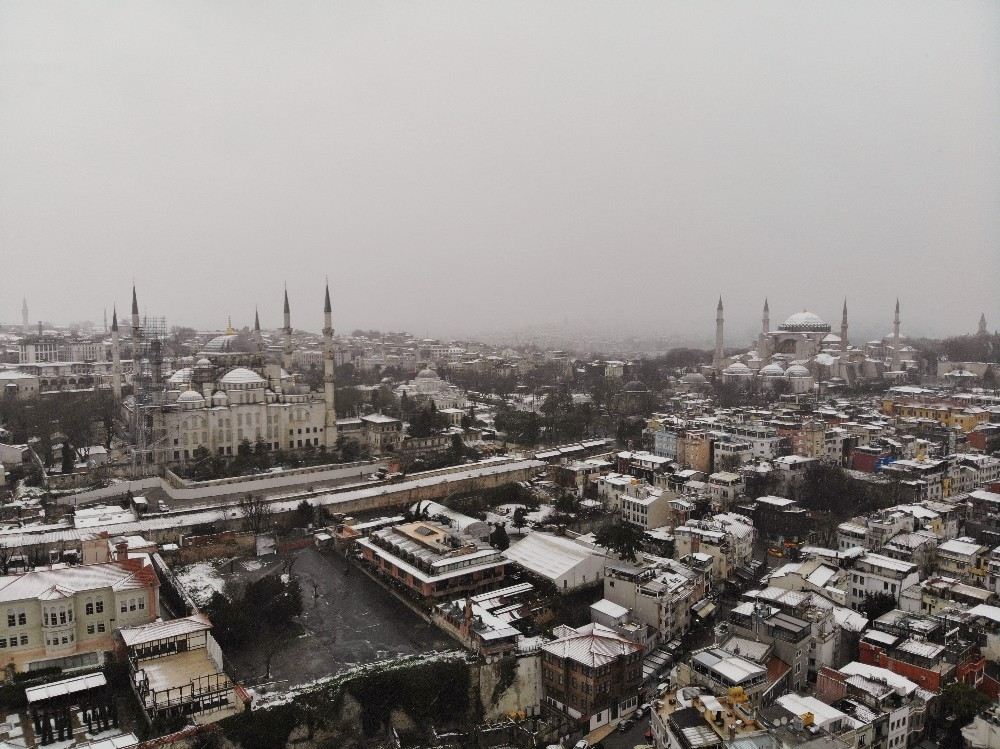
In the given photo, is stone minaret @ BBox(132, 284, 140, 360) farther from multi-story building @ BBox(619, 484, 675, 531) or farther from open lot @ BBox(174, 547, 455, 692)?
multi-story building @ BBox(619, 484, 675, 531)

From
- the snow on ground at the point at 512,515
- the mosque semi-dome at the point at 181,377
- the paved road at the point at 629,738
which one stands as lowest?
the paved road at the point at 629,738

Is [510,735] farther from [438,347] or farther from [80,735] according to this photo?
[438,347]

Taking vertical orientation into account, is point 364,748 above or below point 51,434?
below

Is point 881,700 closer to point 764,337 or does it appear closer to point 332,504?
point 332,504

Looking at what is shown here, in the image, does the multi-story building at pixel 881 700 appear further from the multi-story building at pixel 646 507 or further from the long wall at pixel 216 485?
the long wall at pixel 216 485

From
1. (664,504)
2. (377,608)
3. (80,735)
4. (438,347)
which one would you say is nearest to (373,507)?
(377,608)

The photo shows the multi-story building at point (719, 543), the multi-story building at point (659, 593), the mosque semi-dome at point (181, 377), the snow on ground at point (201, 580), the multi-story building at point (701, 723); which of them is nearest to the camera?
the multi-story building at point (701, 723)

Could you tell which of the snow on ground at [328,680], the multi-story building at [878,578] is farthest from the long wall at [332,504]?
the multi-story building at [878,578]
